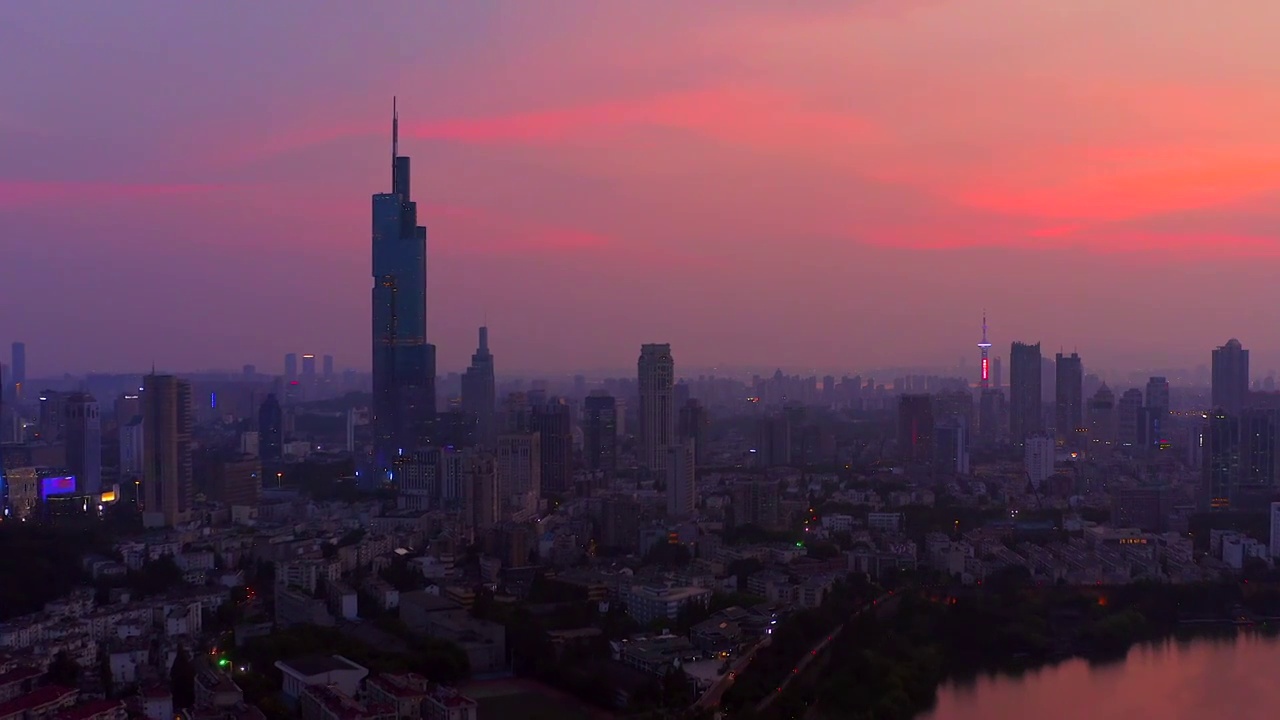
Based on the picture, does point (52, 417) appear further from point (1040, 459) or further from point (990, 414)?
point (990, 414)

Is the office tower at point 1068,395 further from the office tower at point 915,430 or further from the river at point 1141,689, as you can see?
the river at point 1141,689

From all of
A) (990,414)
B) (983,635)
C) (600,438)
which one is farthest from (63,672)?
(990,414)

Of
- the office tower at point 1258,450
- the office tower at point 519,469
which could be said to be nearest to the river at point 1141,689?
the office tower at point 1258,450

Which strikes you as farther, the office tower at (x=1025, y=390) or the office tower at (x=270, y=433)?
the office tower at (x=1025, y=390)

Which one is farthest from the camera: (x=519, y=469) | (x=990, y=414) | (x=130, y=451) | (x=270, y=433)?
(x=990, y=414)

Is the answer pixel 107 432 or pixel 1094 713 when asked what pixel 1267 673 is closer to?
pixel 1094 713

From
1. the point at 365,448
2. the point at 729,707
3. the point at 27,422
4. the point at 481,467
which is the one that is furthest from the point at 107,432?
the point at 729,707

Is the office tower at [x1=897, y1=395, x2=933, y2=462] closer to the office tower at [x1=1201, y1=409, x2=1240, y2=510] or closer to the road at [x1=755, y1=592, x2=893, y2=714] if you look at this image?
the office tower at [x1=1201, y1=409, x2=1240, y2=510]
